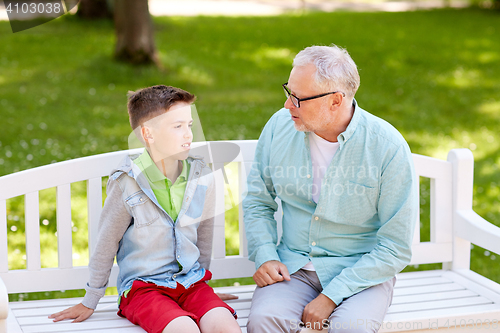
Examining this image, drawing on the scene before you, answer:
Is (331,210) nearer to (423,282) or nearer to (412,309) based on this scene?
(412,309)

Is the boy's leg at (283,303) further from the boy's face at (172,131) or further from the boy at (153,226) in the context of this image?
the boy's face at (172,131)

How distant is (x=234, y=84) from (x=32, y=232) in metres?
6.95

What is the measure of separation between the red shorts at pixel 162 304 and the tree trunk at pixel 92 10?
12891 mm

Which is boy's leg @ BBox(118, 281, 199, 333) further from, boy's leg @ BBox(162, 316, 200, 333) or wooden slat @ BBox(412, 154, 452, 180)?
wooden slat @ BBox(412, 154, 452, 180)

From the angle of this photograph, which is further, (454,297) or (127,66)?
(127,66)

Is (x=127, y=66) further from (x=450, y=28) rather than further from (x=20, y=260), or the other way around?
(x=450, y=28)

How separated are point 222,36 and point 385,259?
10700mm

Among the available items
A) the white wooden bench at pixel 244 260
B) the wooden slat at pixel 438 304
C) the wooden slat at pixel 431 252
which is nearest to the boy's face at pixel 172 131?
the white wooden bench at pixel 244 260

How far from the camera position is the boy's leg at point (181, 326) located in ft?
7.51

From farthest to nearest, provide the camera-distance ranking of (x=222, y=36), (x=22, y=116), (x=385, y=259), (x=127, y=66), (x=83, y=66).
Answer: (x=222, y=36) < (x=83, y=66) < (x=127, y=66) < (x=22, y=116) < (x=385, y=259)

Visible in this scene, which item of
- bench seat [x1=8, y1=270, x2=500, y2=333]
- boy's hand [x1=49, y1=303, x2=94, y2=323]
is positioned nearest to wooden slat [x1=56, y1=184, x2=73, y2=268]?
bench seat [x1=8, y1=270, x2=500, y2=333]

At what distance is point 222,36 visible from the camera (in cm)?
1266

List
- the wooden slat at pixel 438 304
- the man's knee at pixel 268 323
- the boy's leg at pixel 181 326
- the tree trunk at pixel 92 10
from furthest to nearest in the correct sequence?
1. the tree trunk at pixel 92 10
2. the wooden slat at pixel 438 304
3. the man's knee at pixel 268 323
4. the boy's leg at pixel 181 326

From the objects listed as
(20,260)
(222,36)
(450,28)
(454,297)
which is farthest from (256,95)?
(450,28)
